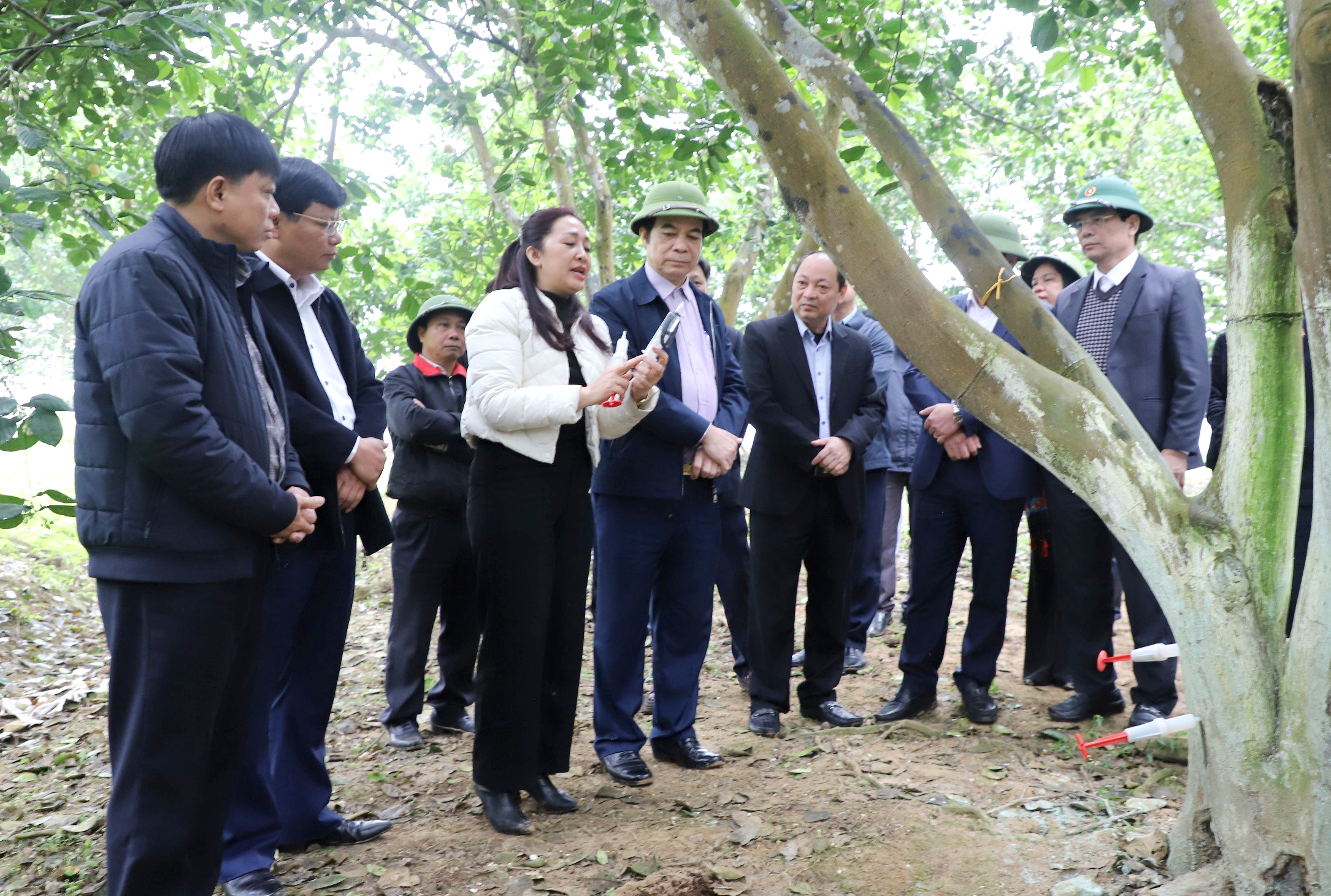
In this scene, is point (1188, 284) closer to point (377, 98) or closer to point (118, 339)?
point (118, 339)

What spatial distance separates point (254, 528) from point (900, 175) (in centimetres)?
213

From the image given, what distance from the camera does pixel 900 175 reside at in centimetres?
314

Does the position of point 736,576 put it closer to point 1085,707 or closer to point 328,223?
point 1085,707

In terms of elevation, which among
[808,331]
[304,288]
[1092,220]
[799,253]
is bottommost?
[304,288]

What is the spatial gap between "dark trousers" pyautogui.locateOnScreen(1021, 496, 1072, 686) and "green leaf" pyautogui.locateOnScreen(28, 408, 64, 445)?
4.53 meters

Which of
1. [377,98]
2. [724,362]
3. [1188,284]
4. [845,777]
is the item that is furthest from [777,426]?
[377,98]

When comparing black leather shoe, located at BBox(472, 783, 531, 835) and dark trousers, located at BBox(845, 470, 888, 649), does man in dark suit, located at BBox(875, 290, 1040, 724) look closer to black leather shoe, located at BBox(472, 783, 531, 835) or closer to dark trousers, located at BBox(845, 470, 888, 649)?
dark trousers, located at BBox(845, 470, 888, 649)

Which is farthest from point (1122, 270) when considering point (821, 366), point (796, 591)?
point (796, 591)

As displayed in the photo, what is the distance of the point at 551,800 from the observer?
383cm

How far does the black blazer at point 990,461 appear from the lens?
4.71 m

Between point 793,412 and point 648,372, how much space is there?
149cm

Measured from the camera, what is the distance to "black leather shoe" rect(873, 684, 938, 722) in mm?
4887

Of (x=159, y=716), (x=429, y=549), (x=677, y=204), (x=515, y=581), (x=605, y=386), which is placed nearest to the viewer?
(x=159, y=716)

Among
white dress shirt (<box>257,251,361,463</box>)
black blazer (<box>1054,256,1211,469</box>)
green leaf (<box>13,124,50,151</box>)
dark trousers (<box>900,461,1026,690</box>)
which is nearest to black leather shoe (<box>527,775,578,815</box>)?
white dress shirt (<box>257,251,361,463</box>)
